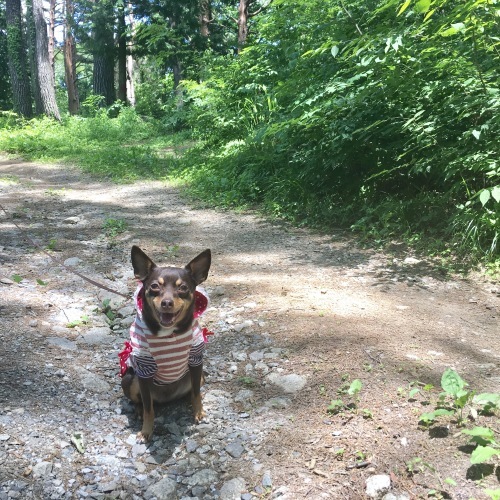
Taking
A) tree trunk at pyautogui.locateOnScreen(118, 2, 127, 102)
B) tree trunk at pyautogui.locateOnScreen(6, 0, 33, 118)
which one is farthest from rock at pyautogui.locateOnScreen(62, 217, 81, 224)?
tree trunk at pyautogui.locateOnScreen(6, 0, 33, 118)

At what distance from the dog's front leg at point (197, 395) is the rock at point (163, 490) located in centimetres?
53

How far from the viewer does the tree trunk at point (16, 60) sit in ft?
71.5

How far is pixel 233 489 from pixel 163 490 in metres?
0.37

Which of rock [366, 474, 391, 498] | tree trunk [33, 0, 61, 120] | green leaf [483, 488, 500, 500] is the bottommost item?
rock [366, 474, 391, 498]

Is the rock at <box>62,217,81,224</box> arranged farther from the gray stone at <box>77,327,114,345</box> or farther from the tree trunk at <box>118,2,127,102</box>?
the tree trunk at <box>118,2,127,102</box>

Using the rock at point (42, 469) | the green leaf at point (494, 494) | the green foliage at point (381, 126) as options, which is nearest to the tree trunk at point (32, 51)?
the green foliage at point (381, 126)

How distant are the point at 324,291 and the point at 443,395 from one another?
2178 mm

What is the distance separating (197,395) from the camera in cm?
294

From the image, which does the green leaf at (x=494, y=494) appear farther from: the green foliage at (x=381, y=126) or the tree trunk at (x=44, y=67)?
the tree trunk at (x=44, y=67)

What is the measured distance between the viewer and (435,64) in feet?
16.4

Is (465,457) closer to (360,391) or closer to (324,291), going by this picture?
(360,391)

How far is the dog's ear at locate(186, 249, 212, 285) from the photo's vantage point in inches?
112

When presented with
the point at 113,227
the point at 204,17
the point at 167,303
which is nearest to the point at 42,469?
the point at 167,303

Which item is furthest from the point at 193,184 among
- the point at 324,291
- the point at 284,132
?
the point at 324,291
